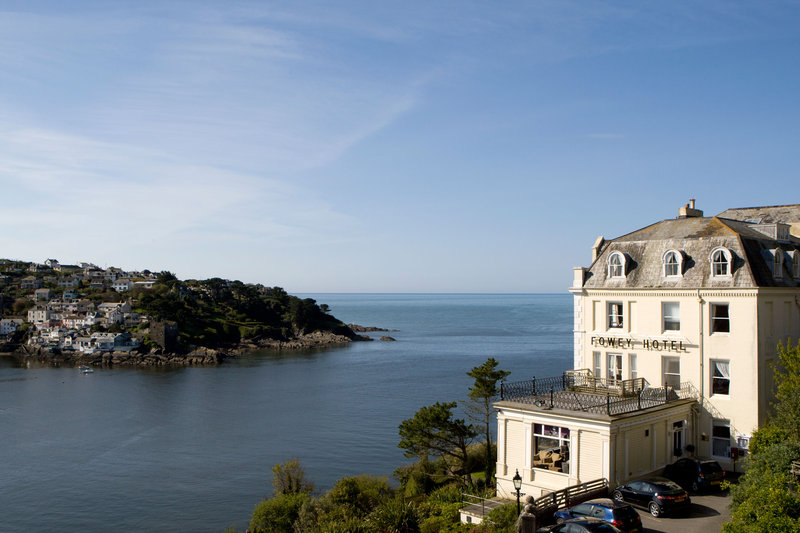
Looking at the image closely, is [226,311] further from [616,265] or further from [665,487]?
[665,487]

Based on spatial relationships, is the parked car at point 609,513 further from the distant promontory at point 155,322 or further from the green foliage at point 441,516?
the distant promontory at point 155,322

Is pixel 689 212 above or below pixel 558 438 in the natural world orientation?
above

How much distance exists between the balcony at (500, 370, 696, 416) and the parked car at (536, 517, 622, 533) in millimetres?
5874

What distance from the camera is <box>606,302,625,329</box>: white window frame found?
29719 millimetres

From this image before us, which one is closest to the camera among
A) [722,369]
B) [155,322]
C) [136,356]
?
[722,369]

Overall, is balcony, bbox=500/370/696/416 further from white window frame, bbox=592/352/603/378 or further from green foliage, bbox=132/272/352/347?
green foliage, bbox=132/272/352/347

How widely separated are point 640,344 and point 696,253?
4.93m

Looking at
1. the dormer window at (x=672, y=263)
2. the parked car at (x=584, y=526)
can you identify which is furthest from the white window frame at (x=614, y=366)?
the parked car at (x=584, y=526)

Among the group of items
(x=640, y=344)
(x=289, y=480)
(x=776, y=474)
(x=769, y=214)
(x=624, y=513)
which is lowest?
(x=289, y=480)

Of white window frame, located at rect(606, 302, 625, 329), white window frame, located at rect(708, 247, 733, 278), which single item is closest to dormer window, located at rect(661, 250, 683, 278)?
white window frame, located at rect(708, 247, 733, 278)

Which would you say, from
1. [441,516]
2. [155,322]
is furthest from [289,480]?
[155,322]

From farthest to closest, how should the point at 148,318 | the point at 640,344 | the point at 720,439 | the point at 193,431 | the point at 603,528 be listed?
the point at 148,318 < the point at 193,431 < the point at 640,344 < the point at 720,439 < the point at 603,528

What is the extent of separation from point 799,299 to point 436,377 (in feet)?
219

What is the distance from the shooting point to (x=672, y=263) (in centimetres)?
2848
